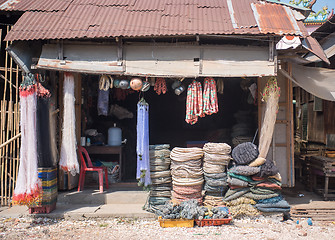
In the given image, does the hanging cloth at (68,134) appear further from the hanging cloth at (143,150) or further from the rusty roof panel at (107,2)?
the rusty roof panel at (107,2)

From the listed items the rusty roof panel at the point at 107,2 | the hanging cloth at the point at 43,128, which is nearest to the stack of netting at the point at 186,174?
the hanging cloth at the point at 43,128

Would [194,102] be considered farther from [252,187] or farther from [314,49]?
[314,49]

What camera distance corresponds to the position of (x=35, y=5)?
7.04 meters

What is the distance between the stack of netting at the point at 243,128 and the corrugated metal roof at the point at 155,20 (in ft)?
10.1

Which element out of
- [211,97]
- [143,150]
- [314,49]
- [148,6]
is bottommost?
[143,150]

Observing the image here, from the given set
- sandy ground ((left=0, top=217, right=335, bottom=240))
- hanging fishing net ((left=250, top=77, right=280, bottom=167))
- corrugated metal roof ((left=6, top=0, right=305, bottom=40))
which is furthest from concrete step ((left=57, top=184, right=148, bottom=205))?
corrugated metal roof ((left=6, top=0, right=305, bottom=40))

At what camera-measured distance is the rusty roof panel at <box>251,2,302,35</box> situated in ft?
19.3

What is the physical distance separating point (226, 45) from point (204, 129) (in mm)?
4537

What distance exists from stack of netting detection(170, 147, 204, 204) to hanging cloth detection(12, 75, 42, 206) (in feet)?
9.21

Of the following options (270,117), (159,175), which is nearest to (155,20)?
(270,117)

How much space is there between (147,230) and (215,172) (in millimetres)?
1838

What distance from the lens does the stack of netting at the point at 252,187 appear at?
19.9 ft

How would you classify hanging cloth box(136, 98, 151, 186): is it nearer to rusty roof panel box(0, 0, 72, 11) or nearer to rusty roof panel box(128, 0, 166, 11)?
rusty roof panel box(128, 0, 166, 11)

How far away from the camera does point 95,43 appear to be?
6.21 metres
